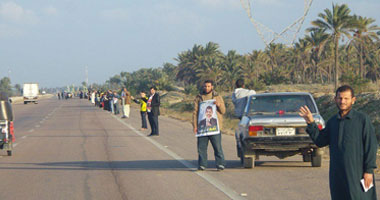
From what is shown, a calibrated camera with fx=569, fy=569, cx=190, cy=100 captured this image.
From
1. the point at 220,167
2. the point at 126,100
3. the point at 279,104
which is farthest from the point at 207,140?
the point at 126,100

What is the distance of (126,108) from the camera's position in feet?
118

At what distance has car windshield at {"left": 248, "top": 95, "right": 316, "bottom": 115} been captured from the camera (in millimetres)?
11625

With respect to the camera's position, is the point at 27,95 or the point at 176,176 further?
the point at 27,95

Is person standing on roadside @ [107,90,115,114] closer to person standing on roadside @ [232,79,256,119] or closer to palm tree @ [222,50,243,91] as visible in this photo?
person standing on roadside @ [232,79,256,119]

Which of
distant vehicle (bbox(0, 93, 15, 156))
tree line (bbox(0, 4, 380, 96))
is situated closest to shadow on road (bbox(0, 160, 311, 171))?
distant vehicle (bbox(0, 93, 15, 156))

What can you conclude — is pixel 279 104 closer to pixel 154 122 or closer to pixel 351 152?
pixel 351 152

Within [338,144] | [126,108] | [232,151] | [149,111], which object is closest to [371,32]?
[126,108]

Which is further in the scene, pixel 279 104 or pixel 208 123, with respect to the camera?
pixel 279 104

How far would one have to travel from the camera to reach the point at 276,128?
1092 cm

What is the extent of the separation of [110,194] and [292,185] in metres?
3.02

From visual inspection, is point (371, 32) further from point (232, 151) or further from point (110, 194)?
A: point (110, 194)

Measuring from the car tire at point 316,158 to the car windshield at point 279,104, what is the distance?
0.87 meters

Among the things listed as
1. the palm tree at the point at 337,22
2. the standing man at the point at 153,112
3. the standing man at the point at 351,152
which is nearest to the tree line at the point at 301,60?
the palm tree at the point at 337,22

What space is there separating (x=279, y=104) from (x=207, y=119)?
5.00 ft
